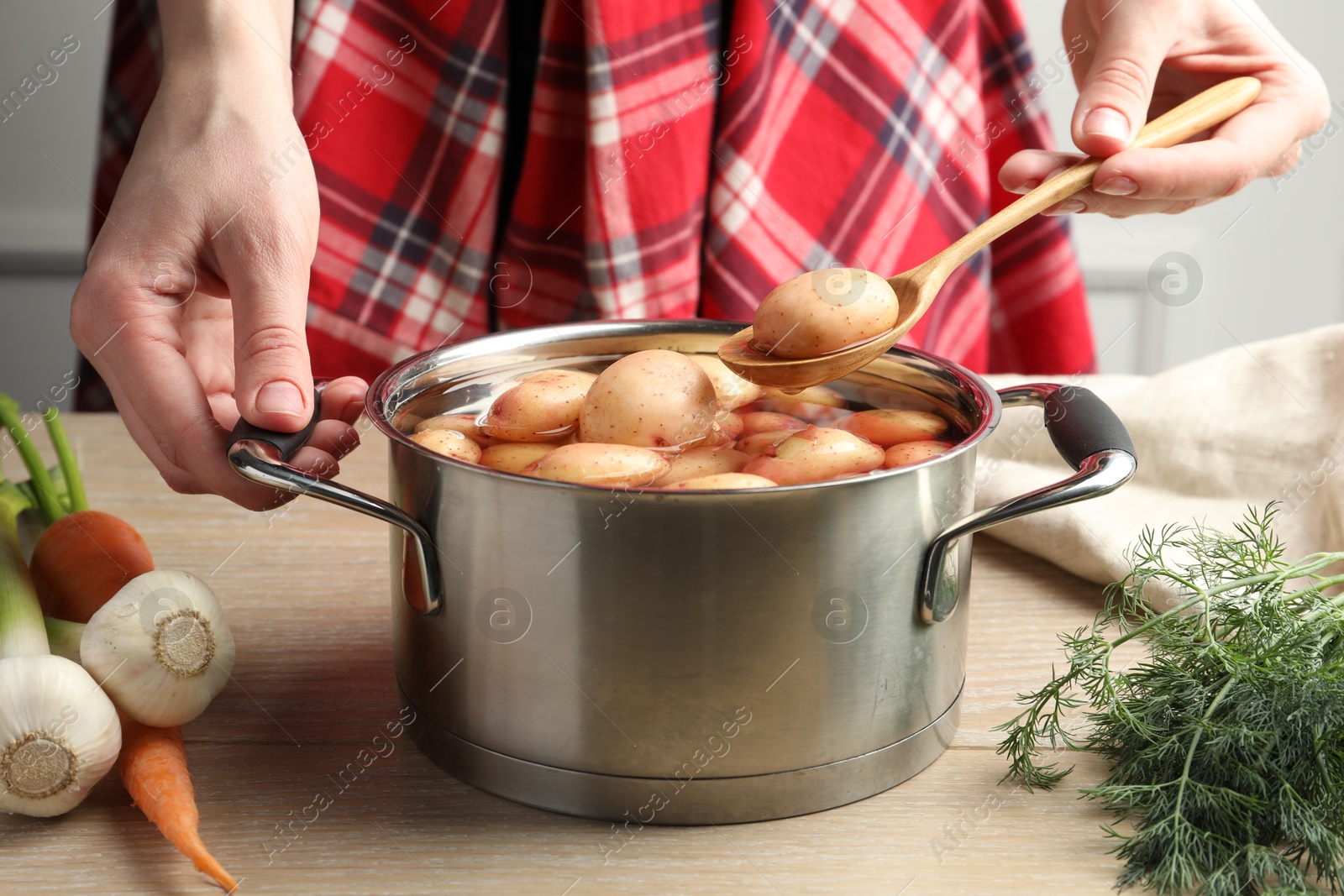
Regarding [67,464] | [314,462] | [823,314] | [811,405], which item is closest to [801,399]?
[811,405]

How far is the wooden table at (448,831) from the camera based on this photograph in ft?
1.81

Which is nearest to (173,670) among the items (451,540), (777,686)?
(451,540)

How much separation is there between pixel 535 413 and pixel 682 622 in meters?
0.22

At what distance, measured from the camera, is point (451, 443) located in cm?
67

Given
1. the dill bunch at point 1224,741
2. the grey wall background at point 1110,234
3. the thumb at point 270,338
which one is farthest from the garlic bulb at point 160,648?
the grey wall background at point 1110,234

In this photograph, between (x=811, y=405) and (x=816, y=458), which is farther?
(x=811, y=405)

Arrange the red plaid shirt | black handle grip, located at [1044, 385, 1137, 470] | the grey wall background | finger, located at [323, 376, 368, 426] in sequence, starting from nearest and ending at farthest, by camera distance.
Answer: black handle grip, located at [1044, 385, 1137, 470] < finger, located at [323, 376, 368, 426] < the red plaid shirt < the grey wall background

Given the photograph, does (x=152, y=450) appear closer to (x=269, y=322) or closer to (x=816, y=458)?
(x=269, y=322)

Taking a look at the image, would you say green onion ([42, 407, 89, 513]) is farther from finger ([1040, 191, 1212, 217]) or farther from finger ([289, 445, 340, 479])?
finger ([1040, 191, 1212, 217])

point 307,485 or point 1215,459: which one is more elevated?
point 307,485

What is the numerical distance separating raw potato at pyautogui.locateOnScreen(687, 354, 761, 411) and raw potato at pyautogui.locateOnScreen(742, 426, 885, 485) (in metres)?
0.11

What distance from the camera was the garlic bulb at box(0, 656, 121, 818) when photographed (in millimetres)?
558

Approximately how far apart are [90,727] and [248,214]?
1.06 ft

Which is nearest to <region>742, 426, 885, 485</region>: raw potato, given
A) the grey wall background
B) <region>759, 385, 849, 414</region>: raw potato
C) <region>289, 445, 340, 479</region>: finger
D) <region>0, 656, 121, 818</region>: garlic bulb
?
<region>759, 385, 849, 414</region>: raw potato
